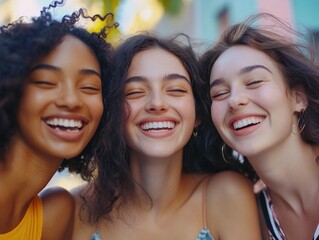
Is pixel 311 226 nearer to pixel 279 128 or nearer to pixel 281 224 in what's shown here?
pixel 281 224

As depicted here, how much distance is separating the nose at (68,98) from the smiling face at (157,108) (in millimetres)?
470

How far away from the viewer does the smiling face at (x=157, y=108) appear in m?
2.53

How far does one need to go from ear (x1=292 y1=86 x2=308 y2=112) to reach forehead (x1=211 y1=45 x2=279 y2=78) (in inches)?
7.7

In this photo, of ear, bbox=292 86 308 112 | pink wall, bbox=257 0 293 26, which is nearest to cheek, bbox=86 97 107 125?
ear, bbox=292 86 308 112

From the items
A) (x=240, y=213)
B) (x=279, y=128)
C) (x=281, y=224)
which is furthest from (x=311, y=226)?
(x=279, y=128)

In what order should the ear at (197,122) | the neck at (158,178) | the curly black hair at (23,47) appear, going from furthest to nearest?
the ear at (197,122) → the neck at (158,178) → the curly black hair at (23,47)

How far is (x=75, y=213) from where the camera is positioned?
9.11 ft

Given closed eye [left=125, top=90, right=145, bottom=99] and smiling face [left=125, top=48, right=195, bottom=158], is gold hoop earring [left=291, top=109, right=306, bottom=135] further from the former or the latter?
closed eye [left=125, top=90, right=145, bottom=99]

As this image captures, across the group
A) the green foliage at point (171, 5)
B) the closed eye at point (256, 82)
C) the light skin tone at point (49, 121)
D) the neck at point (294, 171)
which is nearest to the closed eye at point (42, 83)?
the light skin tone at point (49, 121)

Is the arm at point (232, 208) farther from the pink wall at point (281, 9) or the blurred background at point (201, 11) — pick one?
the pink wall at point (281, 9)

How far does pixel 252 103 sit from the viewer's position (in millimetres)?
2455

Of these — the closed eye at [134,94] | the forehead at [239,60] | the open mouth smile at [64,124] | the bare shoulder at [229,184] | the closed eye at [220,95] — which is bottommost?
the bare shoulder at [229,184]

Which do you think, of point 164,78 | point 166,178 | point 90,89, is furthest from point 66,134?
point 166,178

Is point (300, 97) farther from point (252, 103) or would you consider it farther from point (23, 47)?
point (23, 47)
